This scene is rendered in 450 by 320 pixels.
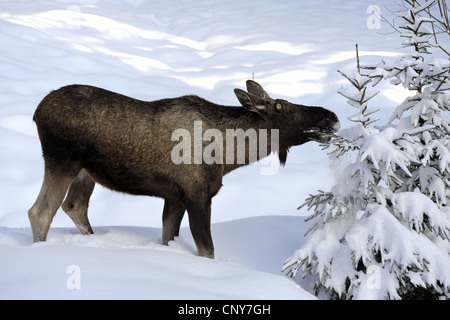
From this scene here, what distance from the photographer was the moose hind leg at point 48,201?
20.1ft

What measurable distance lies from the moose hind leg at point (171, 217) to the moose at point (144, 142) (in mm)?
12

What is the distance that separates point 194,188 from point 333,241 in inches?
68.0

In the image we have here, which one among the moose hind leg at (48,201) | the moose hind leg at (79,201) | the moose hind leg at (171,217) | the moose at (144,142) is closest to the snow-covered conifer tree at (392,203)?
the moose at (144,142)

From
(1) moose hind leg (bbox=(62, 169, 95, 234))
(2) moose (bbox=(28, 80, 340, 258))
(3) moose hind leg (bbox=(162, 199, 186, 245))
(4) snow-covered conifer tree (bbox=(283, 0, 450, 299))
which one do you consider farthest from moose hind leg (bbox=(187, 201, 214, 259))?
(1) moose hind leg (bbox=(62, 169, 95, 234))

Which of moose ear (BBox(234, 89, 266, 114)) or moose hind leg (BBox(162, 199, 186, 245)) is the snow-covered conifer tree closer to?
moose ear (BBox(234, 89, 266, 114))

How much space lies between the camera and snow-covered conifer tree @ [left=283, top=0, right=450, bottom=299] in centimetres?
504

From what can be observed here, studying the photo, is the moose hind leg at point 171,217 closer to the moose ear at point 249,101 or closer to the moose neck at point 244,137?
the moose neck at point 244,137

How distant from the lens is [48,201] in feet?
20.3

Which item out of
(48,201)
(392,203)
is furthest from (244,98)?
(48,201)

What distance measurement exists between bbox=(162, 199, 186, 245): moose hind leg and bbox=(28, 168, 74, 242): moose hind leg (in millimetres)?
1320

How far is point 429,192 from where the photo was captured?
575 cm

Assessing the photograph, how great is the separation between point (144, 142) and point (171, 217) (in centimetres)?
113

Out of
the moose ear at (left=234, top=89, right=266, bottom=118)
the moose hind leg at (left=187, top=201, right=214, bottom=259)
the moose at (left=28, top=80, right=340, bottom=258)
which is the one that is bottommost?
the moose hind leg at (left=187, top=201, right=214, bottom=259)
